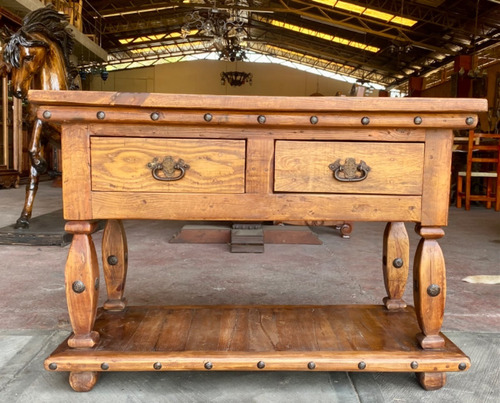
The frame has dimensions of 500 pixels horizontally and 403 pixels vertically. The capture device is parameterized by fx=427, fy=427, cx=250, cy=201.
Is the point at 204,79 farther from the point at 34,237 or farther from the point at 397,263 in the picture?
the point at 397,263

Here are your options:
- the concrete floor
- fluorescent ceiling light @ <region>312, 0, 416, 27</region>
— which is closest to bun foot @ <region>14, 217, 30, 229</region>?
the concrete floor

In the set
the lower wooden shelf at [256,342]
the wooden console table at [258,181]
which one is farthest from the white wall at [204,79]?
the wooden console table at [258,181]

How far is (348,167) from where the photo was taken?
1.30 meters

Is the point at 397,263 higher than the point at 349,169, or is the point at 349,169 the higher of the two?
the point at 349,169

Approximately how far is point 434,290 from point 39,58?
324 centimetres

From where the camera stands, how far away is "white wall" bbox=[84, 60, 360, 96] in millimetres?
19734

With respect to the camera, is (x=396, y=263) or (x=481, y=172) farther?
(x=481, y=172)

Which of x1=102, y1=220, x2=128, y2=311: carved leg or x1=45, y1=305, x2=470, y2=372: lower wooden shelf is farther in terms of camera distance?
x1=102, y1=220, x2=128, y2=311: carved leg

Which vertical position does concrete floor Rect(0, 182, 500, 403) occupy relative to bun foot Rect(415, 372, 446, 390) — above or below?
below

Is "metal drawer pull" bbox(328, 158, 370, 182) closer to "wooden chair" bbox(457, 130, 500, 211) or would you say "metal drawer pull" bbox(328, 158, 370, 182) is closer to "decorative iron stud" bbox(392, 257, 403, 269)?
"decorative iron stud" bbox(392, 257, 403, 269)

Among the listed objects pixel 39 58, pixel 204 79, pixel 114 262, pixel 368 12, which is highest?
pixel 368 12

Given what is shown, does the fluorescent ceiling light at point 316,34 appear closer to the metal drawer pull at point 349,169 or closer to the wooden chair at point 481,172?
the wooden chair at point 481,172

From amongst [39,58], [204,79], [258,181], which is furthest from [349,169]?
[204,79]

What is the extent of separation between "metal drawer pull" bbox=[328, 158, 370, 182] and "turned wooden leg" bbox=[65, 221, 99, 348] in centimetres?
77
